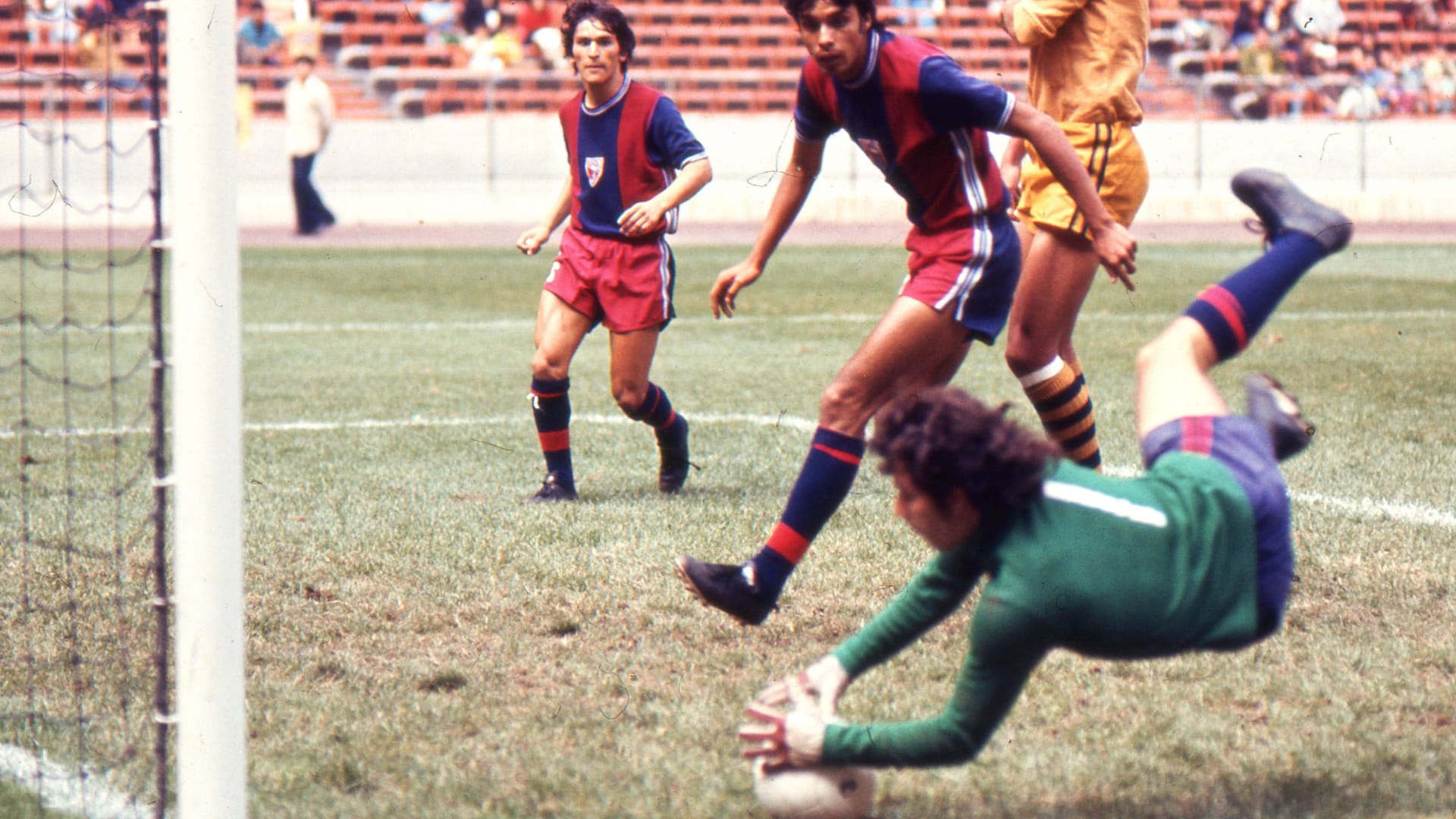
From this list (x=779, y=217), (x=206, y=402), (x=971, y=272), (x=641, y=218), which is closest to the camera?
(x=206, y=402)

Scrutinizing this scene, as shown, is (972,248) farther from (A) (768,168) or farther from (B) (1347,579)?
(A) (768,168)

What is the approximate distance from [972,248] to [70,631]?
247 cm

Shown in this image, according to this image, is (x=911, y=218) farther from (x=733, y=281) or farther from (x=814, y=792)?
(x=814, y=792)

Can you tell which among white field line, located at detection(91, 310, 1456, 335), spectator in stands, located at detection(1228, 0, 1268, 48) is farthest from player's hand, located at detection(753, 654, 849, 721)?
spectator in stands, located at detection(1228, 0, 1268, 48)

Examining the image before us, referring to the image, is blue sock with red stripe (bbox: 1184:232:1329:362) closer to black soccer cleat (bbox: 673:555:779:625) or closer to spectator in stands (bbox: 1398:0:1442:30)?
black soccer cleat (bbox: 673:555:779:625)

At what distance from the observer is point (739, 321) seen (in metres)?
12.8

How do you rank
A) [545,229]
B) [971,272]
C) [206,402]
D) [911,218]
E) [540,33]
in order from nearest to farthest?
[206,402]
[971,272]
[911,218]
[545,229]
[540,33]

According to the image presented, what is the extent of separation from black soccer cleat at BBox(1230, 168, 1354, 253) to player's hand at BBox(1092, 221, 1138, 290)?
260 millimetres

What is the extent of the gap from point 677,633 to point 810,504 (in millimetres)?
490

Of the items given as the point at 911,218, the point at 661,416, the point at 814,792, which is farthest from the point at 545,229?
the point at 814,792

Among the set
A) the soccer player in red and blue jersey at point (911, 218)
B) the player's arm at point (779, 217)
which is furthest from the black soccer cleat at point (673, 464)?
the soccer player in red and blue jersey at point (911, 218)

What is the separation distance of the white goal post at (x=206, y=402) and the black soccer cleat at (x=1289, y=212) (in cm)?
215

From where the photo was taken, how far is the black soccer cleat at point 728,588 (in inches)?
155

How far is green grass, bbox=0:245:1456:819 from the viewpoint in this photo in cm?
320
